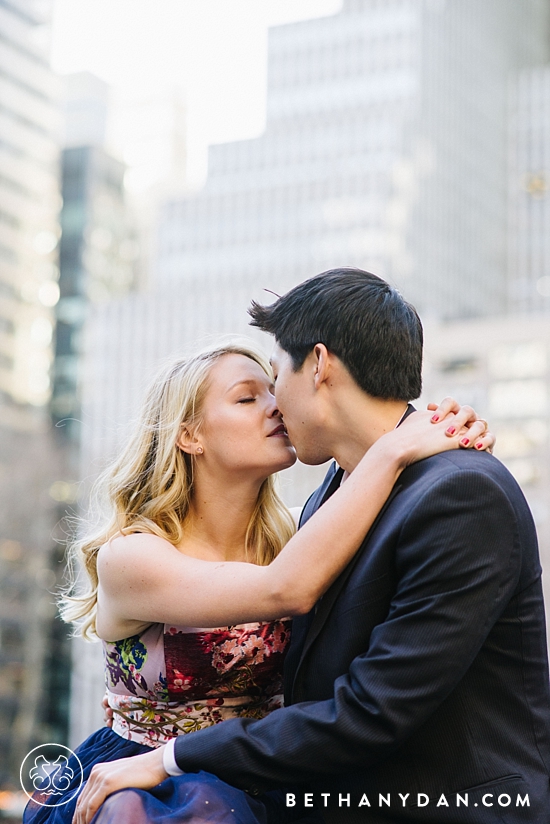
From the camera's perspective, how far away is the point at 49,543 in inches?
1554

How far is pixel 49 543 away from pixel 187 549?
122 feet

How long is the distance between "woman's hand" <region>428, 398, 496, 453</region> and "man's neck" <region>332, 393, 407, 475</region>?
11 cm

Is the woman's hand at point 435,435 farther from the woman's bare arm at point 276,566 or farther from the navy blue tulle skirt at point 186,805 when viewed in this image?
Answer: the navy blue tulle skirt at point 186,805

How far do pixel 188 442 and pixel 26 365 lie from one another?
5147cm

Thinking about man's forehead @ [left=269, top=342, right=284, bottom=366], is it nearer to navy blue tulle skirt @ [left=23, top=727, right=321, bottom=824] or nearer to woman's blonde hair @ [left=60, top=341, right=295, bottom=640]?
woman's blonde hair @ [left=60, top=341, right=295, bottom=640]

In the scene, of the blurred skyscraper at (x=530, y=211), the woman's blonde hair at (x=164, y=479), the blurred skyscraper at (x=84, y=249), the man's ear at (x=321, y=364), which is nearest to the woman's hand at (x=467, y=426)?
the man's ear at (x=321, y=364)

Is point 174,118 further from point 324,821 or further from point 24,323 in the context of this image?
point 324,821

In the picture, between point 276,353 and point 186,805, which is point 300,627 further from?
point 276,353

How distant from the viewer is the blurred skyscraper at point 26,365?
38.3 metres

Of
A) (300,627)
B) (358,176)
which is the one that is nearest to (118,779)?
(300,627)

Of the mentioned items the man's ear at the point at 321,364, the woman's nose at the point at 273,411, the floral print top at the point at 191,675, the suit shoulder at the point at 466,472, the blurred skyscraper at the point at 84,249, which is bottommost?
the floral print top at the point at 191,675

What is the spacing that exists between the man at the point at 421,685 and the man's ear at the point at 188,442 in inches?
32.5

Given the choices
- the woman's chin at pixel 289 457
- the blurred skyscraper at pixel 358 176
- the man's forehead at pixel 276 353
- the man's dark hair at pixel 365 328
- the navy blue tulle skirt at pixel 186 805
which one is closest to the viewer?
the navy blue tulle skirt at pixel 186 805

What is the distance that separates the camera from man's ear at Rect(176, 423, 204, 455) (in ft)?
11.5
